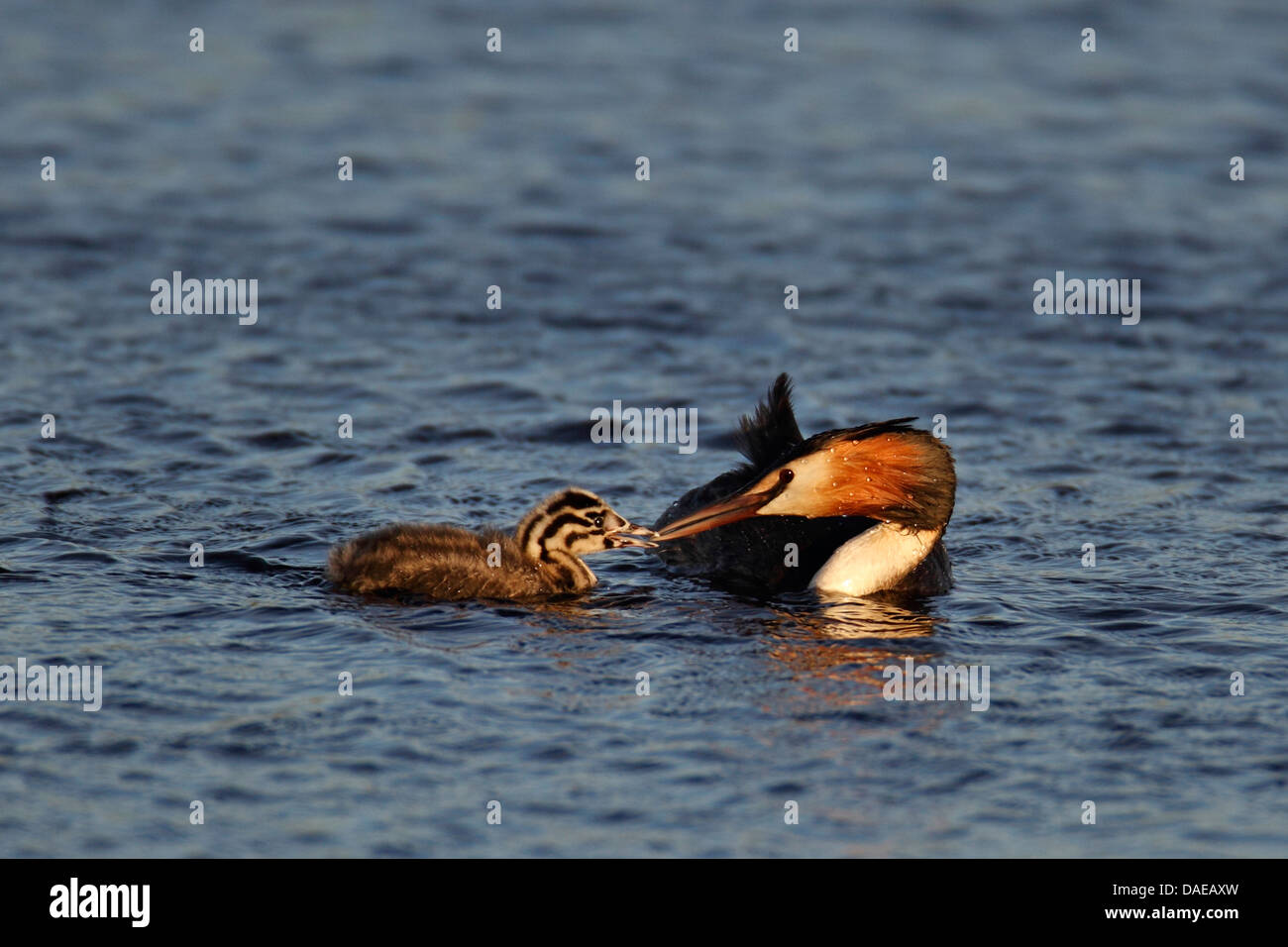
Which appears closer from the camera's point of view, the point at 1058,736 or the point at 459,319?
the point at 1058,736

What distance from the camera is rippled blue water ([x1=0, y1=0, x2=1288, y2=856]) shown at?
8.21 metres

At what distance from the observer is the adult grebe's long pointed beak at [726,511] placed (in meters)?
10.9

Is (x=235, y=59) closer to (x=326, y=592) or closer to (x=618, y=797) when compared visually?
(x=326, y=592)

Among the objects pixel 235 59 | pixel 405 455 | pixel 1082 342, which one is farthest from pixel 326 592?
pixel 235 59

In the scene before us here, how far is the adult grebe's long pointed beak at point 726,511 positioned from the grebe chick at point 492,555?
222mm

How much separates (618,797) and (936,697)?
2093 mm

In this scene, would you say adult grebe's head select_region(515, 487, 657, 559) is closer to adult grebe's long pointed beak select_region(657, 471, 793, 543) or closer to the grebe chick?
the grebe chick

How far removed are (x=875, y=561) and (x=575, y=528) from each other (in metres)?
1.89

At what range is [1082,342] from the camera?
638 inches

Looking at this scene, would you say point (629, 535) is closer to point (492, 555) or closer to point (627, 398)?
point (492, 555)
